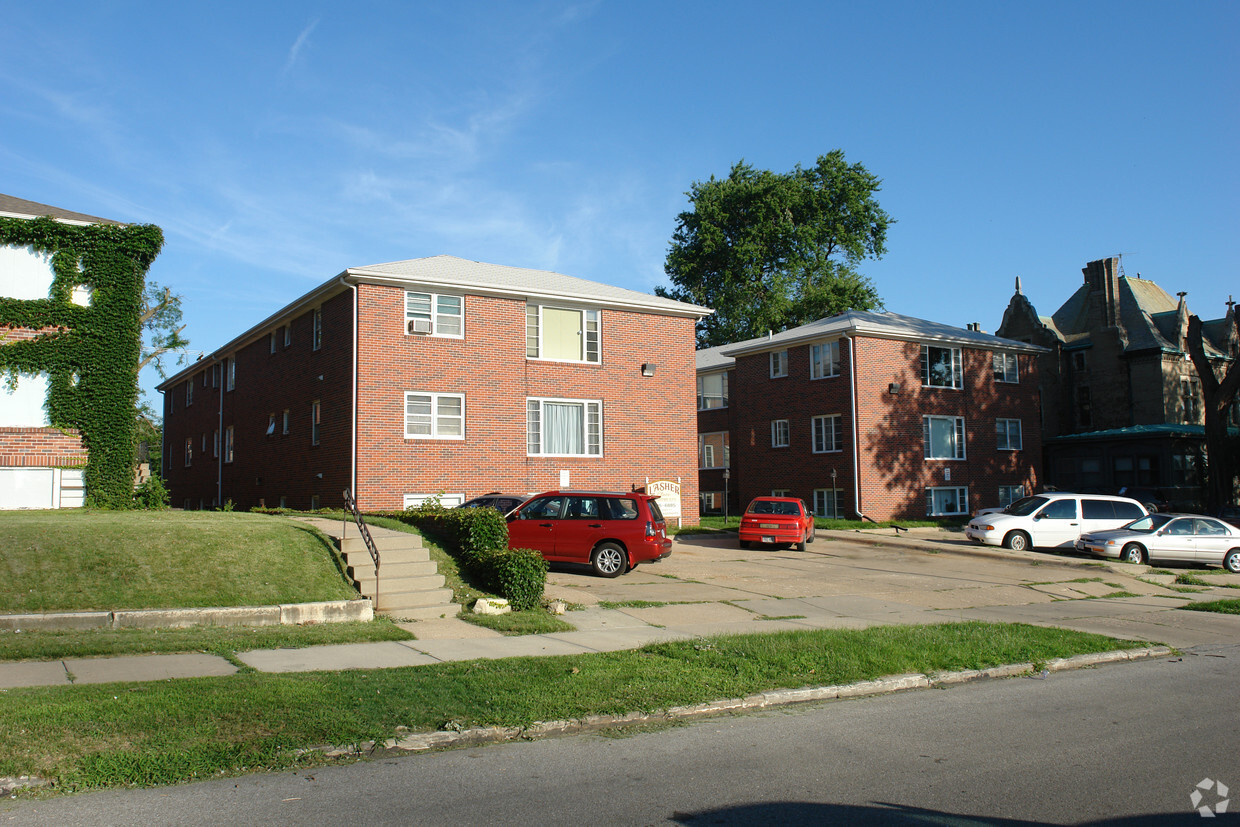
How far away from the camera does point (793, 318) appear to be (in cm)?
5644

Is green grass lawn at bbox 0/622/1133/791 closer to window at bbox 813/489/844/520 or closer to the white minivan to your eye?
the white minivan

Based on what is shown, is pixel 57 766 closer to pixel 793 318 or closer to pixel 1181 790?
pixel 1181 790

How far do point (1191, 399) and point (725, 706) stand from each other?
50.3 metres

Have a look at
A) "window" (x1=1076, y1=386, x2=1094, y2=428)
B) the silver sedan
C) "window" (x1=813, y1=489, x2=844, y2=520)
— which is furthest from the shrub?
"window" (x1=1076, y1=386, x2=1094, y2=428)

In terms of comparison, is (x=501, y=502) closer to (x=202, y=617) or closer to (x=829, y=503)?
(x=202, y=617)

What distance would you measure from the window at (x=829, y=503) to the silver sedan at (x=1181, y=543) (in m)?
10.8

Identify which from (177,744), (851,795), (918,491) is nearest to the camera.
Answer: (851,795)

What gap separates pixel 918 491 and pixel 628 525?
19.9m

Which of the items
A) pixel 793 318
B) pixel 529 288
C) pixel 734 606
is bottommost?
pixel 734 606

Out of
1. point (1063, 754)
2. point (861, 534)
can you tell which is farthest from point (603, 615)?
point (861, 534)

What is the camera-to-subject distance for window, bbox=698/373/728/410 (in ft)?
135

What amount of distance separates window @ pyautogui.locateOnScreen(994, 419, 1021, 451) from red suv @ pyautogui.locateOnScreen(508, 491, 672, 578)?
2417 centimetres

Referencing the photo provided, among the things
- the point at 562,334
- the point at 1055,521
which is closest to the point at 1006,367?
the point at 1055,521

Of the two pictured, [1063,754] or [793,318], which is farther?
[793,318]
